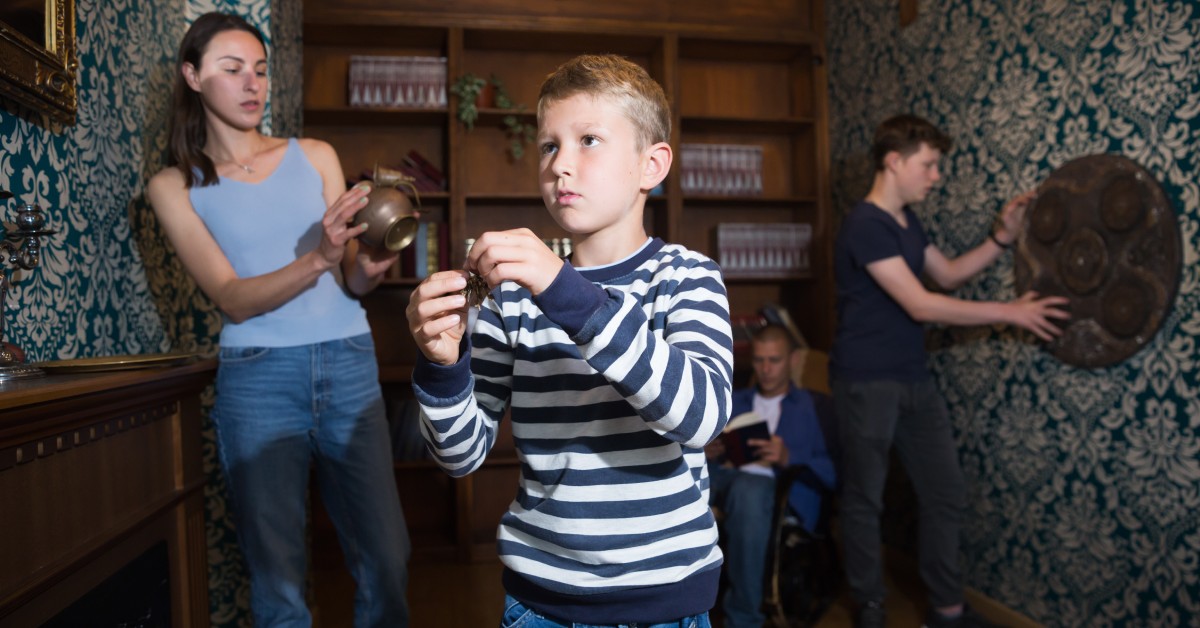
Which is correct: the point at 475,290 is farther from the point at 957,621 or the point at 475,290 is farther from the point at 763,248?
the point at 763,248

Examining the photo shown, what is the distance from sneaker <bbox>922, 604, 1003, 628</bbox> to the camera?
2605 millimetres

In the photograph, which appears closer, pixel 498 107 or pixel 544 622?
pixel 544 622

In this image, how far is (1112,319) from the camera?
229 centimetres

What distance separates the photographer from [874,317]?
259 centimetres

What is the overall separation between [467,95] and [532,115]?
0.35 meters

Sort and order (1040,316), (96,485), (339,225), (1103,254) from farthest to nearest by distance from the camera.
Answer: (1040,316) → (1103,254) → (339,225) → (96,485)

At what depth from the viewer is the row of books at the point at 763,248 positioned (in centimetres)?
395

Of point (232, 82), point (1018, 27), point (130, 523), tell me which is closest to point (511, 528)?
point (130, 523)

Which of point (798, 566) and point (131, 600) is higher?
point (131, 600)

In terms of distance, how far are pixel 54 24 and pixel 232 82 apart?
1.06 ft

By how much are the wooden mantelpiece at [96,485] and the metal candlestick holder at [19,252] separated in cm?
4

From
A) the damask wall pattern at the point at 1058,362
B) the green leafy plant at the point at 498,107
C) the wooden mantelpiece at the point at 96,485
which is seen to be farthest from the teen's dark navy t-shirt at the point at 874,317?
the wooden mantelpiece at the point at 96,485

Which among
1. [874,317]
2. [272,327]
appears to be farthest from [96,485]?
[874,317]

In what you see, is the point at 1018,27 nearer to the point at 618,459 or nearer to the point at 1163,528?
the point at 1163,528
